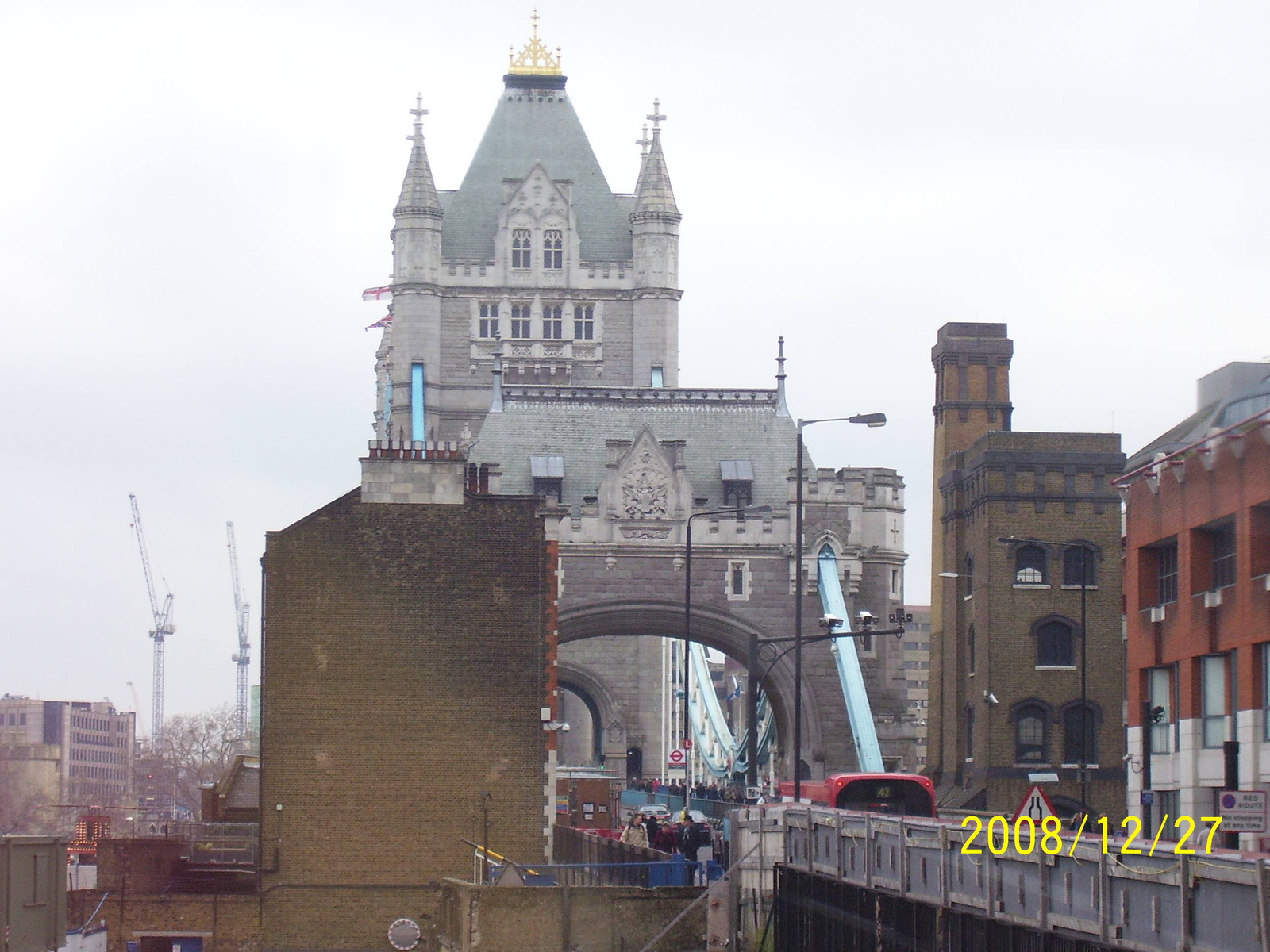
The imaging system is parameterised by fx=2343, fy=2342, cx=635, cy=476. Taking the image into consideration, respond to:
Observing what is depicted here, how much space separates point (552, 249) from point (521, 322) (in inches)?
164

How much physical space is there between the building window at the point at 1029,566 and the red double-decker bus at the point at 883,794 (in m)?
17.4

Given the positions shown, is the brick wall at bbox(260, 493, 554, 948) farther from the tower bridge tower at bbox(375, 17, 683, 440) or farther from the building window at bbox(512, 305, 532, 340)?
the building window at bbox(512, 305, 532, 340)

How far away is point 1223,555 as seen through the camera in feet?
130

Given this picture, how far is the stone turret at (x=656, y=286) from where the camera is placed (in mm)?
105250

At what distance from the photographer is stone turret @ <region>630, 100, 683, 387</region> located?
345 feet

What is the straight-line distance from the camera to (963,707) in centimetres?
6794

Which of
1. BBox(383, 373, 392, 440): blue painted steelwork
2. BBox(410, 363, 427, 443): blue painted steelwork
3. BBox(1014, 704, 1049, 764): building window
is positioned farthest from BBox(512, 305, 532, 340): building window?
BBox(1014, 704, 1049, 764): building window

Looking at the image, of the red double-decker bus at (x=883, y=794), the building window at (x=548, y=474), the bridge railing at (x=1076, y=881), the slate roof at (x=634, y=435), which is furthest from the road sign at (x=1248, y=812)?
the slate roof at (x=634, y=435)

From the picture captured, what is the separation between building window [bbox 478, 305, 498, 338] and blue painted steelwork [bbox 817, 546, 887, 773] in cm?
3154

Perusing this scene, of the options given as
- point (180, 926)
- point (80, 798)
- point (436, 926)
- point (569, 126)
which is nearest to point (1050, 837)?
point (436, 926)

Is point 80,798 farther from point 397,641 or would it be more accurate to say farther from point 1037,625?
point 397,641

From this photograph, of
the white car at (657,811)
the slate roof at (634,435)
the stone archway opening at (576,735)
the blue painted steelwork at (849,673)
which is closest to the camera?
the white car at (657,811)

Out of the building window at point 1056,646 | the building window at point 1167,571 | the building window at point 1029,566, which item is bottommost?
the building window at point 1056,646

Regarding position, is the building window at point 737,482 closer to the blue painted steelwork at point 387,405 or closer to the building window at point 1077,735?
the blue painted steelwork at point 387,405
